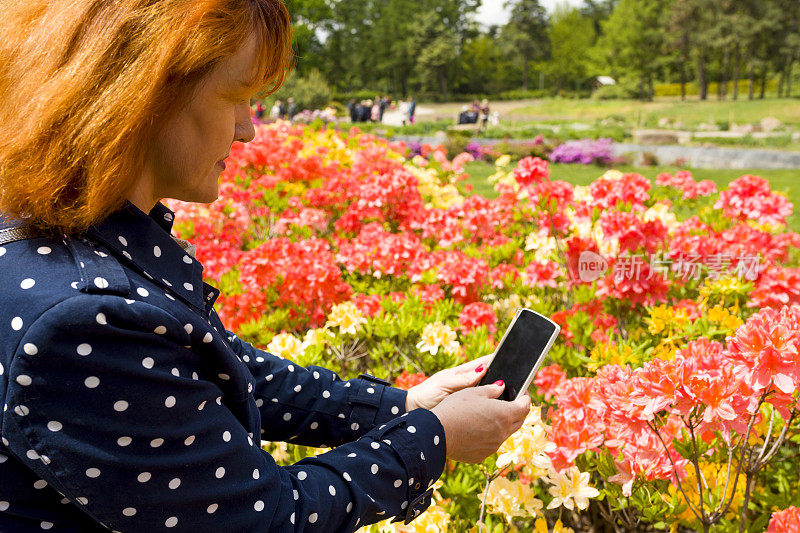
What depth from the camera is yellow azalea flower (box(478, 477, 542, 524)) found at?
1.57 metres

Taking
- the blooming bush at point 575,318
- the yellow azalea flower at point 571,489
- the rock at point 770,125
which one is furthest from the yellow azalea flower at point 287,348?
the rock at point 770,125

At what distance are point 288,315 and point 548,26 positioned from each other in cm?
6712

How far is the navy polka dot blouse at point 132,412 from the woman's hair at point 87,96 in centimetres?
6

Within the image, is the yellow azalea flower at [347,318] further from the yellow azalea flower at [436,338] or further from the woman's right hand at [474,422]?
the woman's right hand at [474,422]

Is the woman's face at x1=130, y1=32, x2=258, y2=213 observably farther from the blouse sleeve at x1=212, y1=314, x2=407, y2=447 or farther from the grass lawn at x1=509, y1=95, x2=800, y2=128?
the grass lawn at x1=509, y1=95, x2=800, y2=128

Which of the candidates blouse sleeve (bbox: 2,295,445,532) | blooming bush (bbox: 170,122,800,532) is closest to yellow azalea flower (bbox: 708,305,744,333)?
blooming bush (bbox: 170,122,800,532)

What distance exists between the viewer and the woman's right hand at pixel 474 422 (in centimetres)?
113

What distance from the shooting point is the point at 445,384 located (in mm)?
1427

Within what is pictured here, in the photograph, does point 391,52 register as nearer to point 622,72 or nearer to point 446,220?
point 622,72

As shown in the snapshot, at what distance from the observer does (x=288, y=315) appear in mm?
2746

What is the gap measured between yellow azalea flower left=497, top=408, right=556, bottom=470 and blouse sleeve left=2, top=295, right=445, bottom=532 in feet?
2.21

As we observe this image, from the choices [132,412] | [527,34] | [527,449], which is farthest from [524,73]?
[132,412]

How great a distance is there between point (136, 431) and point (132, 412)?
0.08 ft

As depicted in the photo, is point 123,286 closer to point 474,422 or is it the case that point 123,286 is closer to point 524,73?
point 474,422
